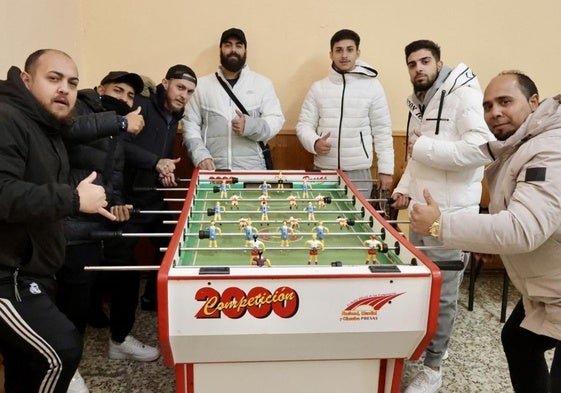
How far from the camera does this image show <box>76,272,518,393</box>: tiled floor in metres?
2.38

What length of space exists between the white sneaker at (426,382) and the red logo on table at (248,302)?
115cm

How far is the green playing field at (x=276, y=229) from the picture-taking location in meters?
1.79

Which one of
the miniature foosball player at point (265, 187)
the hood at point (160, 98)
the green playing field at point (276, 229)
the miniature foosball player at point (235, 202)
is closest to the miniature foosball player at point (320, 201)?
the green playing field at point (276, 229)

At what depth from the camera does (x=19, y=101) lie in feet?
5.21

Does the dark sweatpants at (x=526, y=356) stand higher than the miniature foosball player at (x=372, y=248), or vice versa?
the miniature foosball player at (x=372, y=248)

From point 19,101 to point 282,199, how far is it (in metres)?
1.32

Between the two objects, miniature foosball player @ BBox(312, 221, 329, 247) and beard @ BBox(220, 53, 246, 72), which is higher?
beard @ BBox(220, 53, 246, 72)

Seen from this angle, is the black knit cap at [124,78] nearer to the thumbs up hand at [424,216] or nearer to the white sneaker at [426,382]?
the thumbs up hand at [424,216]

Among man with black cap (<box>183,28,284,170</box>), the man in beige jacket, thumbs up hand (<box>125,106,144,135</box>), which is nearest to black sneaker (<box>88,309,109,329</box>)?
man with black cap (<box>183,28,284,170</box>)

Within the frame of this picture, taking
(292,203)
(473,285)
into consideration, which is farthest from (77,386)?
(473,285)

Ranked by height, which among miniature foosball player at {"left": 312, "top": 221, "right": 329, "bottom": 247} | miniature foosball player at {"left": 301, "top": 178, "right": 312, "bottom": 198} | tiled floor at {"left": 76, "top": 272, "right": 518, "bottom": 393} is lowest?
tiled floor at {"left": 76, "top": 272, "right": 518, "bottom": 393}

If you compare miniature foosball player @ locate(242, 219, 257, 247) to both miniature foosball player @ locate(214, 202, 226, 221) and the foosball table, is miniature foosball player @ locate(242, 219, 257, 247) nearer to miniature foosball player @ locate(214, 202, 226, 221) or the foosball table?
the foosball table

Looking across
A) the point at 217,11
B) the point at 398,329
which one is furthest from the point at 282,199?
the point at 217,11

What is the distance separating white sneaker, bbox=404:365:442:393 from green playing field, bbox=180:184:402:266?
80cm
